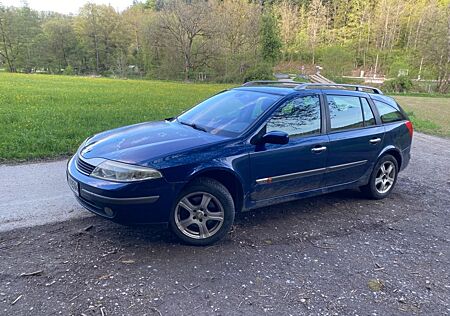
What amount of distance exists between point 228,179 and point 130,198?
103 cm

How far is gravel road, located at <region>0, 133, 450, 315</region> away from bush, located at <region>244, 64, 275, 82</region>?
33478mm

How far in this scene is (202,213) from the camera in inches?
132

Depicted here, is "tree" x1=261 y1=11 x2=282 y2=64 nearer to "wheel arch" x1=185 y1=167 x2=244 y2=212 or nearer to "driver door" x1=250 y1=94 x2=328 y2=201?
"driver door" x1=250 y1=94 x2=328 y2=201

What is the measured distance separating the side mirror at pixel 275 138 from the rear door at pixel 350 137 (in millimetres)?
857

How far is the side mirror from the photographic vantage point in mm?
3486

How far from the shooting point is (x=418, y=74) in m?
39.1

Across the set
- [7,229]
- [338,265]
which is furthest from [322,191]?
[7,229]

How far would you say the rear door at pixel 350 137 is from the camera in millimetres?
4188

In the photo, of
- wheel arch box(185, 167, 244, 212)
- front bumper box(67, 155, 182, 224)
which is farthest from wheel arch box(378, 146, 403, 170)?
front bumper box(67, 155, 182, 224)

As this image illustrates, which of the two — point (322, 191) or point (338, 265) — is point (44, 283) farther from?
point (322, 191)

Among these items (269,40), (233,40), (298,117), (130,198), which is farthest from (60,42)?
(130,198)

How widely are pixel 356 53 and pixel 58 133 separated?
196 ft

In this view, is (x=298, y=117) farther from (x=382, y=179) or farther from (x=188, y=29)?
(x=188, y=29)

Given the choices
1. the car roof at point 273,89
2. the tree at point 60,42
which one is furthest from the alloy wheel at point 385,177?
the tree at point 60,42
